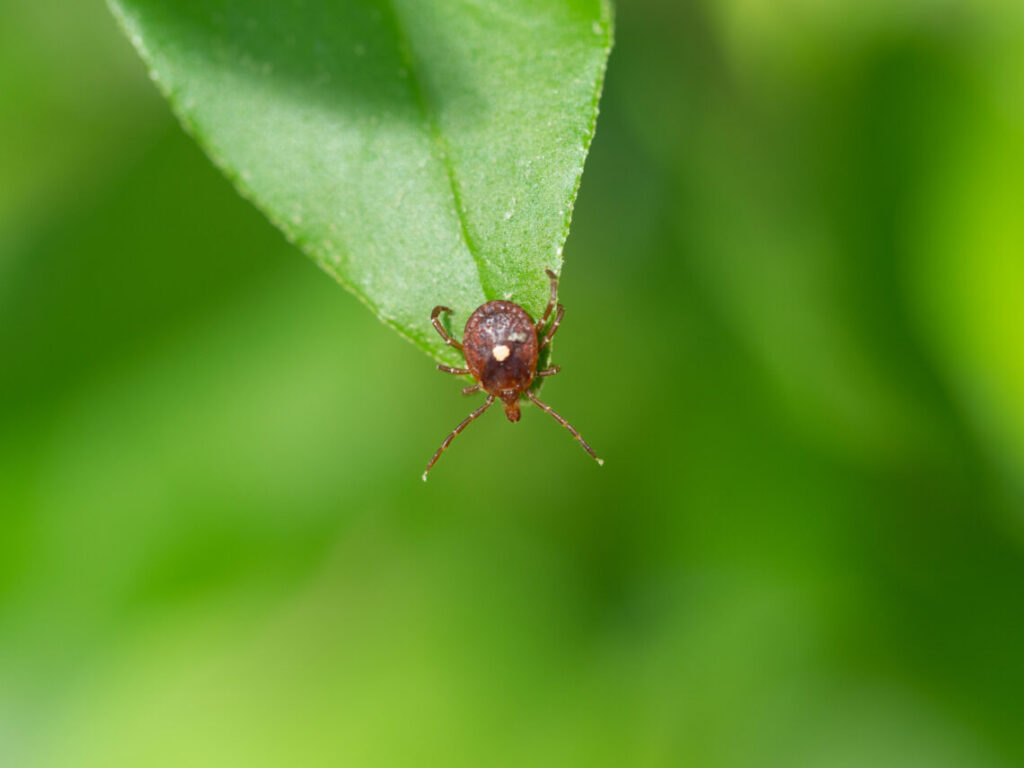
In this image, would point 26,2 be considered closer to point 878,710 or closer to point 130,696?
point 130,696

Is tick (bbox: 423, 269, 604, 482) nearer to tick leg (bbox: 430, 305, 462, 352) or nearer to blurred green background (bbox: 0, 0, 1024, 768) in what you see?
tick leg (bbox: 430, 305, 462, 352)

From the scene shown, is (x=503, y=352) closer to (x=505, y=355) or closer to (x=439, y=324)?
(x=505, y=355)

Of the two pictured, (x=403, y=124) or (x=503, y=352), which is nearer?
(x=403, y=124)

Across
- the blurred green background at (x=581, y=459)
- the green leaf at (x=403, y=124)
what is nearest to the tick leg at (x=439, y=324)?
the green leaf at (x=403, y=124)

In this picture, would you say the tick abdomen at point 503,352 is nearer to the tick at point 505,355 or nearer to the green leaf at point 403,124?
the tick at point 505,355

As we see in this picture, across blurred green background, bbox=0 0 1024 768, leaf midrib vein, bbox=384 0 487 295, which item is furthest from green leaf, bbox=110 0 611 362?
blurred green background, bbox=0 0 1024 768

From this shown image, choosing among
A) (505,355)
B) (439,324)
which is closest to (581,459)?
(505,355)
